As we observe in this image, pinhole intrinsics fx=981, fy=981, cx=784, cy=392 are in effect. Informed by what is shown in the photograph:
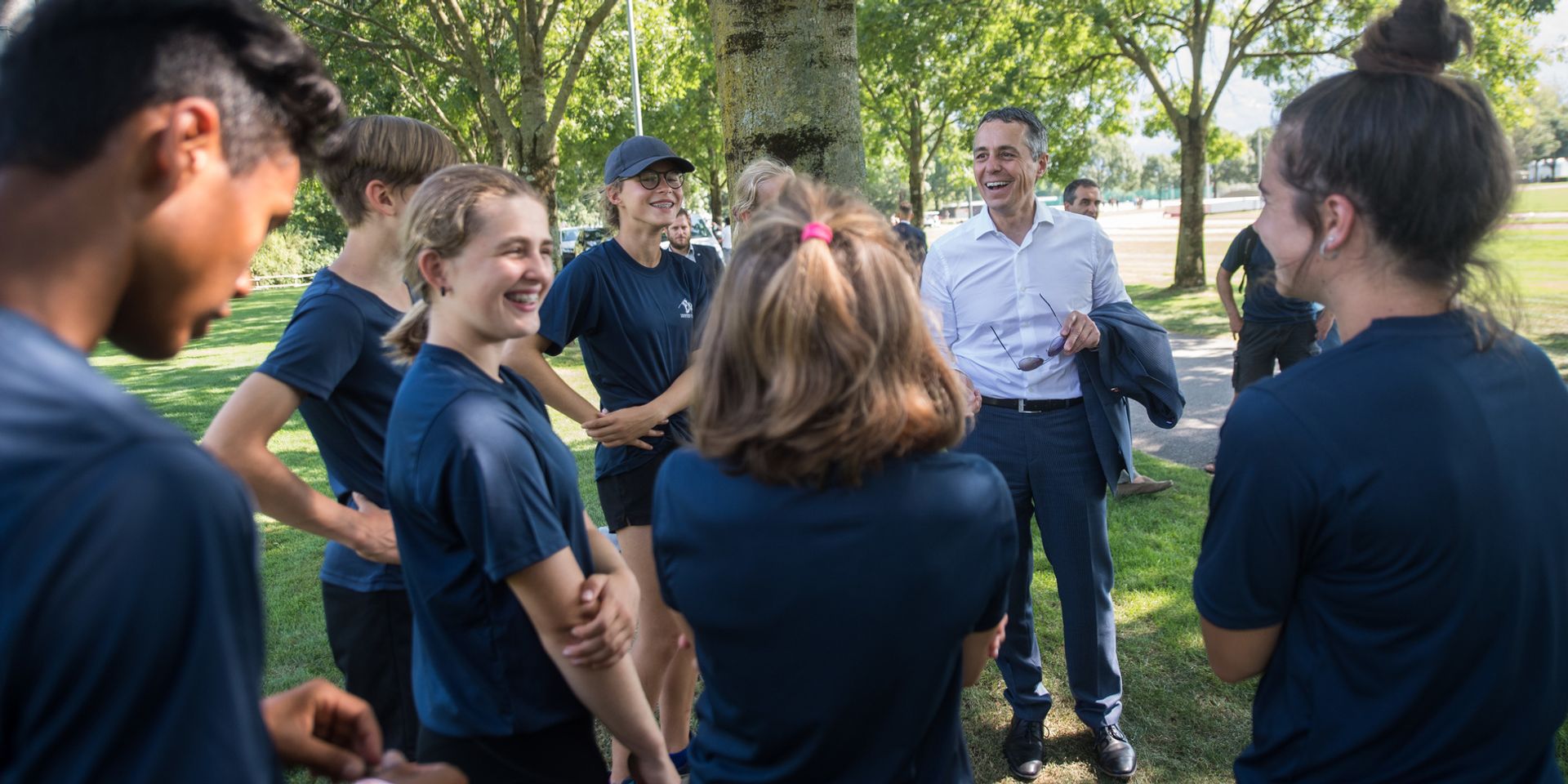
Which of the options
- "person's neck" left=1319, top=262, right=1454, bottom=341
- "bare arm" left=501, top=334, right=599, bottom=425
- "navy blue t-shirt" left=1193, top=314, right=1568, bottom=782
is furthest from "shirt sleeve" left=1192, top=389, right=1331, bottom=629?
"bare arm" left=501, top=334, right=599, bottom=425

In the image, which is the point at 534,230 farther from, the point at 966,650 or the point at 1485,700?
the point at 1485,700

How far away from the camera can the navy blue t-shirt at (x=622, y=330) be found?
11.8ft

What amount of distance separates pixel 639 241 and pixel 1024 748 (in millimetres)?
2391

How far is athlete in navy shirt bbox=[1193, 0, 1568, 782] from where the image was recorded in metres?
1.53

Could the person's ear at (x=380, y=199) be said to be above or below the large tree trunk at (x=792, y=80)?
below

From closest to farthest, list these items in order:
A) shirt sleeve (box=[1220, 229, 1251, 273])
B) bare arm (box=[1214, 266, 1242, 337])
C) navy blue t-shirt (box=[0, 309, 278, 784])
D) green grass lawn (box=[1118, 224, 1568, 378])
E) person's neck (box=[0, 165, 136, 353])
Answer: navy blue t-shirt (box=[0, 309, 278, 784]) < person's neck (box=[0, 165, 136, 353]) < shirt sleeve (box=[1220, 229, 1251, 273]) < bare arm (box=[1214, 266, 1242, 337]) < green grass lawn (box=[1118, 224, 1568, 378])

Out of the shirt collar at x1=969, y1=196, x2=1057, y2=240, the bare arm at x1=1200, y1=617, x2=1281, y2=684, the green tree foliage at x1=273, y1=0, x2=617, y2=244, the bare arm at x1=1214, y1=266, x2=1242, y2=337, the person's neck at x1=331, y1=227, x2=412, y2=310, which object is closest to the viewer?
the bare arm at x1=1200, y1=617, x2=1281, y2=684

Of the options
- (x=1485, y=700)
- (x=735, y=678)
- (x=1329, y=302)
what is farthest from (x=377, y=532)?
(x=1485, y=700)

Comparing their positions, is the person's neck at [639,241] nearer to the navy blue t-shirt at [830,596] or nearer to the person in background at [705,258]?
the person in background at [705,258]

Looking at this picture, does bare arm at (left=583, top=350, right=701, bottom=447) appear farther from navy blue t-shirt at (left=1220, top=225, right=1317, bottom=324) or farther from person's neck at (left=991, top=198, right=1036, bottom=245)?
navy blue t-shirt at (left=1220, top=225, right=1317, bottom=324)

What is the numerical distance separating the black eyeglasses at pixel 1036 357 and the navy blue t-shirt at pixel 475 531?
2.04 m

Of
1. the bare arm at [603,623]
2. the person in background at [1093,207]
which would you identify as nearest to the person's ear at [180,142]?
the bare arm at [603,623]

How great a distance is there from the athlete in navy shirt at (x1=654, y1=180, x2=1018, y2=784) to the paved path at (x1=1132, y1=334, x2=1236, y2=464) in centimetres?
518

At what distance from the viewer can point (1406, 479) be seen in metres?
1.52
